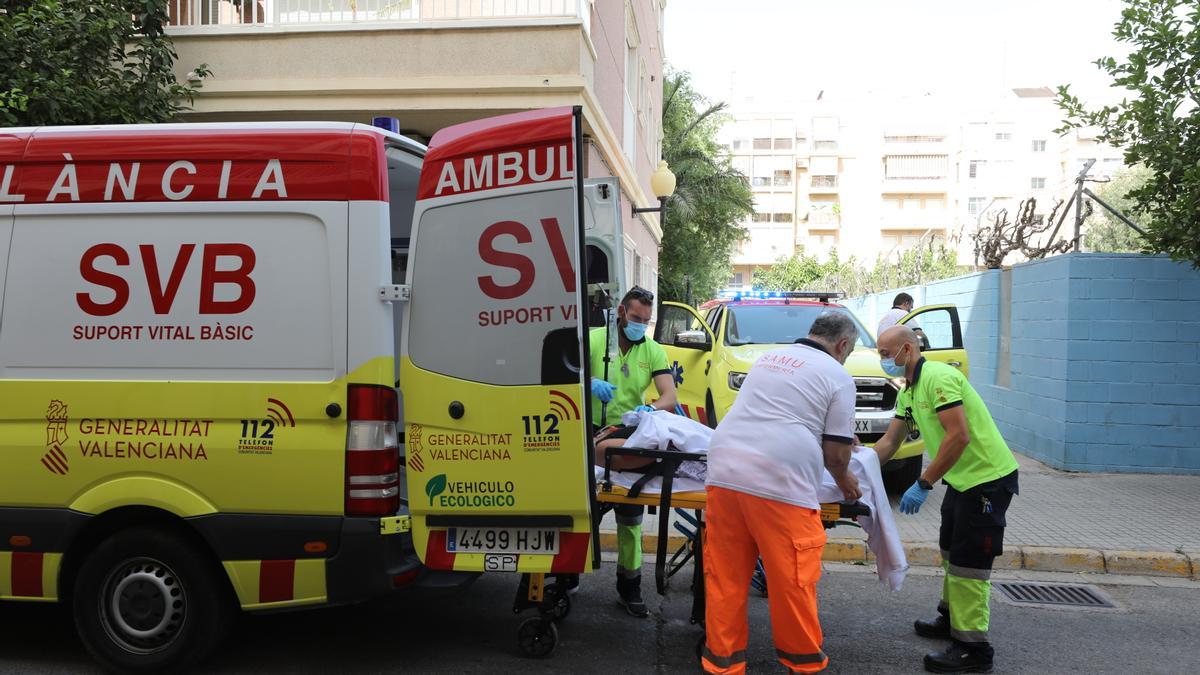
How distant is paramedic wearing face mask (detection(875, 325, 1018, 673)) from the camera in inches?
173

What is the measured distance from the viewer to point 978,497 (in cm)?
446

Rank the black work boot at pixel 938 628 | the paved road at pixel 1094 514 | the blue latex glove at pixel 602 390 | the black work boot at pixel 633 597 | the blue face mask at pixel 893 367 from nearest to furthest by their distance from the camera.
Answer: the blue face mask at pixel 893 367 < the black work boot at pixel 938 628 < the blue latex glove at pixel 602 390 < the black work boot at pixel 633 597 < the paved road at pixel 1094 514

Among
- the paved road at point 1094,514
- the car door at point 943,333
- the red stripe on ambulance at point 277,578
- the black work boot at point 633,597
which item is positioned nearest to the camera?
the red stripe on ambulance at point 277,578

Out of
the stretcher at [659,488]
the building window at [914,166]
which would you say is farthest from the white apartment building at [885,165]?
the stretcher at [659,488]

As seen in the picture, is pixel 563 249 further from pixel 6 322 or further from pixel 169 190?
pixel 6 322

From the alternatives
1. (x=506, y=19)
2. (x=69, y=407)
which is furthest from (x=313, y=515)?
(x=506, y=19)

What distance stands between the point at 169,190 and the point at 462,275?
138cm

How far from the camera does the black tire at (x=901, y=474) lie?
26.9 ft

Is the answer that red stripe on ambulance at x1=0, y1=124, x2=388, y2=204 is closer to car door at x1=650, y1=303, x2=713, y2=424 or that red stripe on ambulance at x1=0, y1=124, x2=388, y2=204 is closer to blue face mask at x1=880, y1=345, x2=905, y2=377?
blue face mask at x1=880, y1=345, x2=905, y2=377

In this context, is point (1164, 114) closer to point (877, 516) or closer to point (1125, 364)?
point (1125, 364)

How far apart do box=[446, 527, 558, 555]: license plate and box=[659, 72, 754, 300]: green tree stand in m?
28.2

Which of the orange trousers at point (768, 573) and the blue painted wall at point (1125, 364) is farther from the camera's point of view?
the blue painted wall at point (1125, 364)

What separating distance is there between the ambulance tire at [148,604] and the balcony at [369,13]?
8230mm

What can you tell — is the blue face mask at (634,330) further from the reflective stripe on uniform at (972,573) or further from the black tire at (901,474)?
the black tire at (901,474)
